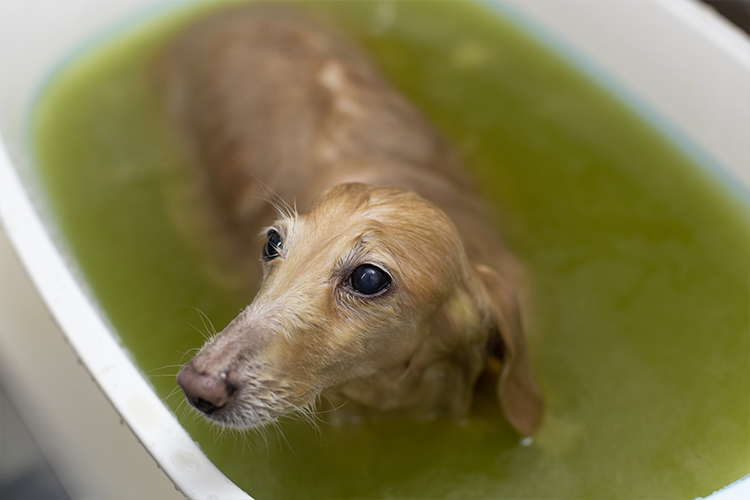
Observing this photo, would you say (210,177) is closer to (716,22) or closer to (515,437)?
(515,437)

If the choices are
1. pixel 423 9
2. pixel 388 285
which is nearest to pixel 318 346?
pixel 388 285

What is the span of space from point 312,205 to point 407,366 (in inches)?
17.7

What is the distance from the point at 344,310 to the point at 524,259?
42.5 inches

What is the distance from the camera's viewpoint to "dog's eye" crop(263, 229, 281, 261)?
1579 millimetres

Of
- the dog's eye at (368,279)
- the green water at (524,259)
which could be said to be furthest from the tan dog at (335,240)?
the green water at (524,259)

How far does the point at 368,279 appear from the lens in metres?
1.44

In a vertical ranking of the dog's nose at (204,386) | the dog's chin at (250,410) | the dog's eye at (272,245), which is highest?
Result: the dog's eye at (272,245)

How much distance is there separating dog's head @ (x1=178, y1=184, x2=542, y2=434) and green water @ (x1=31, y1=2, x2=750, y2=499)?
15.7 inches

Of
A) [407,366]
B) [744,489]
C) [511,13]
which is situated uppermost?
[511,13]

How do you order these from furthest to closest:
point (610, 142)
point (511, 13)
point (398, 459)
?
point (511, 13), point (610, 142), point (398, 459)

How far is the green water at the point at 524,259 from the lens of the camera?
6.30 feet

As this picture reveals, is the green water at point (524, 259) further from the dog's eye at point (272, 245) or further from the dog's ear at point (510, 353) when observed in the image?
the dog's eye at point (272, 245)

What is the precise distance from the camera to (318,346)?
142 cm

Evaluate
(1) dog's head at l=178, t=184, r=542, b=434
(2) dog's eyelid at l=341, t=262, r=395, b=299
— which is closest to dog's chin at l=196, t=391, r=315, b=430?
(1) dog's head at l=178, t=184, r=542, b=434
